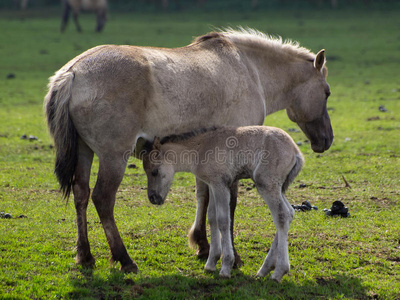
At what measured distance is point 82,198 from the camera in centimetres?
610

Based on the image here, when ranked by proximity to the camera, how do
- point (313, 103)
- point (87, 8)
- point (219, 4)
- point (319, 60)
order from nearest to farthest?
point (319, 60) < point (313, 103) < point (87, 8) < point (219, 4)

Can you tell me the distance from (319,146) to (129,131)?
353 centimetres

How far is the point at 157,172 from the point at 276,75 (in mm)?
2573

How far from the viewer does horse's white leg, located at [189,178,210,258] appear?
644cm

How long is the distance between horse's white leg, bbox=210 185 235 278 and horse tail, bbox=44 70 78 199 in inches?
62.1

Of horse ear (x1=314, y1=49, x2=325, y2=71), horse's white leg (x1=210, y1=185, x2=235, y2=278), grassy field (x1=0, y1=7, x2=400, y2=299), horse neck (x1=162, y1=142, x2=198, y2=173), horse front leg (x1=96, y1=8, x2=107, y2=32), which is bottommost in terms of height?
horse front leg (x1=96, y1=8, x2=107, y2=32)

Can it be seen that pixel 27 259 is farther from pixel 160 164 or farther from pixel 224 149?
pixel 224 149

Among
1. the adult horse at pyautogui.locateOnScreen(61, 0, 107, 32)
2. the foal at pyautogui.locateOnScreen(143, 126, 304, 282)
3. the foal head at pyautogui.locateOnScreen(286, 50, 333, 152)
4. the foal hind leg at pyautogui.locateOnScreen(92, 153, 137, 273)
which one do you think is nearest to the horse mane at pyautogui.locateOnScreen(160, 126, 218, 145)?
the foal at pyautogui.locateOnScreen(143, 126, 304, 282)

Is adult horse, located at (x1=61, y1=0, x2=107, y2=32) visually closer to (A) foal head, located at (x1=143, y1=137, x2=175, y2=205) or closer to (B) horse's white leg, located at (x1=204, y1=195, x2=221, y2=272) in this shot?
(A) foal head, located at (x1=143, y1=137, x2=175, y2=205)

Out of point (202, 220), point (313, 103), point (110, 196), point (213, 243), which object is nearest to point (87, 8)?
point (313, 103)

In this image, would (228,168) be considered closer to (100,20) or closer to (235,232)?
(235,232)

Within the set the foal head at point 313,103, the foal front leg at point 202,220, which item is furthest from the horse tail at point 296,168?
the foal head at point 313,103

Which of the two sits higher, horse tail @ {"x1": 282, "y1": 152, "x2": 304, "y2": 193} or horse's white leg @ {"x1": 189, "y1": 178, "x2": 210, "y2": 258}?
horse tail @ {"x1": 282, "y1": 152, "x2": 304, "y2": 193}

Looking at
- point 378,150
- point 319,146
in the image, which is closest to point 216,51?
point 319,146
